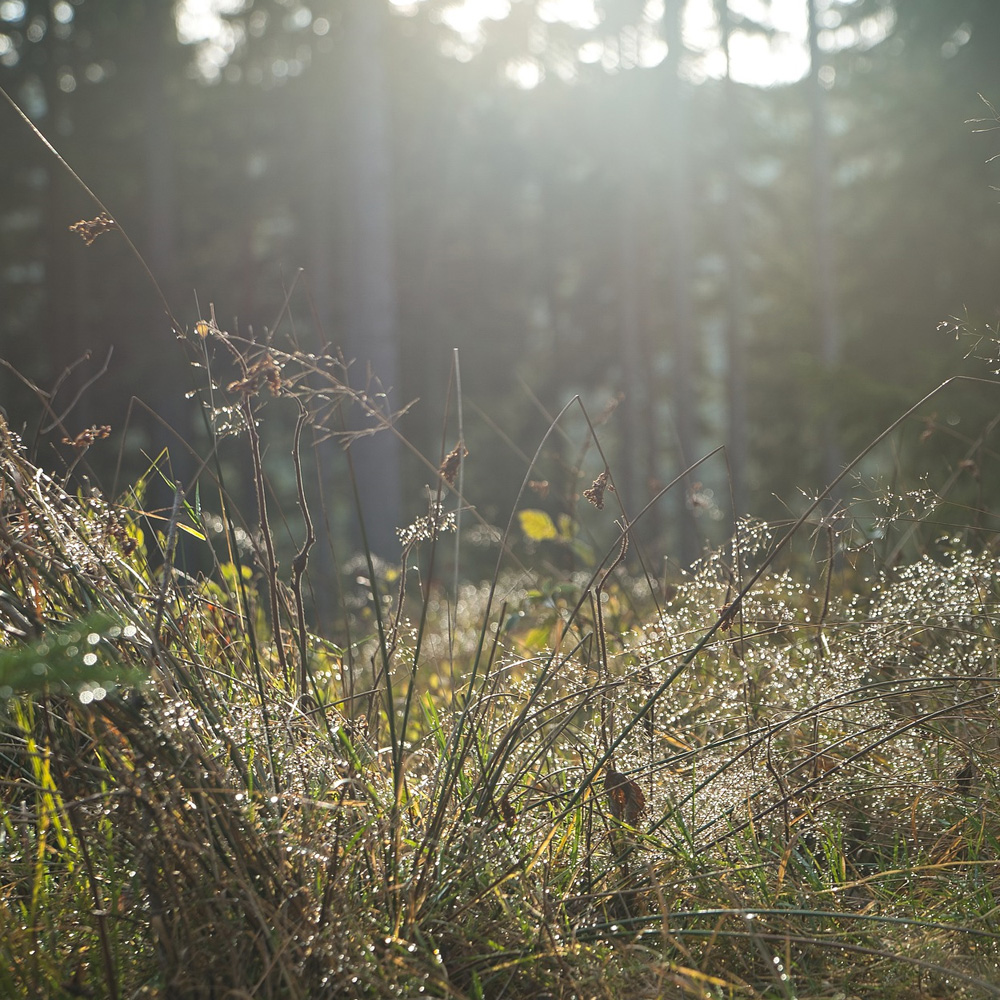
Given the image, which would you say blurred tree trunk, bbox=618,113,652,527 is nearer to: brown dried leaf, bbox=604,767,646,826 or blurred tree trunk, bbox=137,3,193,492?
blurred tree trunk, bbox=137,3,193,492

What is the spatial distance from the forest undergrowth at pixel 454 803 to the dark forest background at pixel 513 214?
14.2ft

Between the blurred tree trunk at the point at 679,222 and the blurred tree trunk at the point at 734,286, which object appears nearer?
the blurred tree trunk at the point at 679,222

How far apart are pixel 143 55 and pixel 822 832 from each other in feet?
45.2

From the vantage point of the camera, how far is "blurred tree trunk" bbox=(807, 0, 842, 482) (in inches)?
501

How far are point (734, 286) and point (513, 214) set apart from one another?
612 cm

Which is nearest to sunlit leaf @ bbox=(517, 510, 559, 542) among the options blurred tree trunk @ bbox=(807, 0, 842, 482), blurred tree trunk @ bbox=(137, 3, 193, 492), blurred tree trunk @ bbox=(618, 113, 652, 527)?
blurred tree trunk @ bbox=(137, 3, 193, 492)

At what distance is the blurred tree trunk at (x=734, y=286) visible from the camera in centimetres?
1427

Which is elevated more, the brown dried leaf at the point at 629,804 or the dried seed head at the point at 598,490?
the dried seed head at the point at 598,490

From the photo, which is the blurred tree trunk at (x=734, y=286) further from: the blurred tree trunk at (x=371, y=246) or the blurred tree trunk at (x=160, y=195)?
the blurred tree trunk at (x=160, y=195)

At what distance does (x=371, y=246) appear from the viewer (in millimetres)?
8969

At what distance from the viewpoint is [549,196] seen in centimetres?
1883

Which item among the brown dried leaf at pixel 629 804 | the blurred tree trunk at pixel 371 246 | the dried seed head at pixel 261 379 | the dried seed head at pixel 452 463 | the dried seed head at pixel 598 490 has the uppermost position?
the blurred tree trunk at pixel 371 246

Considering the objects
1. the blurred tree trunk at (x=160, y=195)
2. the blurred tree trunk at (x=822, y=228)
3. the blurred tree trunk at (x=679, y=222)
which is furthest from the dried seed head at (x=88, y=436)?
the blurred tree trunk at (x=679, y=222)

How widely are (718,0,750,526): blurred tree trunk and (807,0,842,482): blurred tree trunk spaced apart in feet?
4.95
